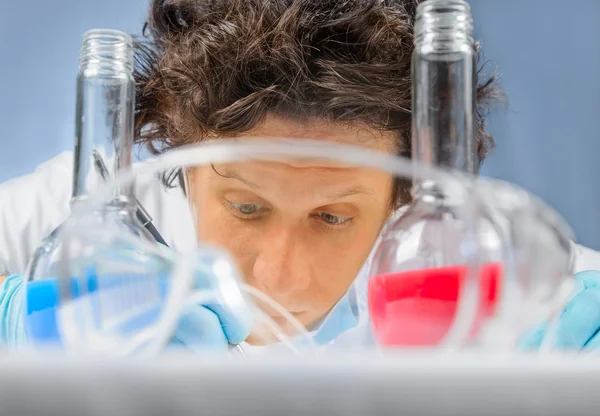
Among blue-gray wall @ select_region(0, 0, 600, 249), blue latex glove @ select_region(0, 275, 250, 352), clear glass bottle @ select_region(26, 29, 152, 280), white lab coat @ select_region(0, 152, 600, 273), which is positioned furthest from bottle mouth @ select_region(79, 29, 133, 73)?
blue-gray wall @ select_region(0, 0, 600, 249)

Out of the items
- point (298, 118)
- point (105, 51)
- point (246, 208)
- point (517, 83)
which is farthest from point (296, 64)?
point (517, 83)

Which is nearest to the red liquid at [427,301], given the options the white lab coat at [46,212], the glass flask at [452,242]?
the glass flask at [452,242]

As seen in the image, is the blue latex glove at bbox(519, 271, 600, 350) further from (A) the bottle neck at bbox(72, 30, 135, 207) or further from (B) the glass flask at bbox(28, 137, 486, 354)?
(A) the bottle neck at bbox(72, 30, 135, 207)

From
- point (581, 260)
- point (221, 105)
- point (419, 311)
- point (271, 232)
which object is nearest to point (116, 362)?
point (419, 311)

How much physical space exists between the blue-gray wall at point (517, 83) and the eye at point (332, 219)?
594mm

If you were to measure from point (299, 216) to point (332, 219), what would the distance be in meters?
0.06

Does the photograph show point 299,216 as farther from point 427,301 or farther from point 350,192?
point 427,301

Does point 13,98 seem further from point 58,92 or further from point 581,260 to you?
point 581,260

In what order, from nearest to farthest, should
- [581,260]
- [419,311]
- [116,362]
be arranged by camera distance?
[116,362] → [419,311] → [581,260]

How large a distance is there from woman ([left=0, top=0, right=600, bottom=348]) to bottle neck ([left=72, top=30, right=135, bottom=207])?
0.84ft

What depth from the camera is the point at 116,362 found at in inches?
7.1

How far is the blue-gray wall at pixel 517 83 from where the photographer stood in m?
1.28

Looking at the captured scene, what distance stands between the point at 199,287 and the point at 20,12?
1.07m

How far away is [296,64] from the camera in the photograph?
29.8 inches
